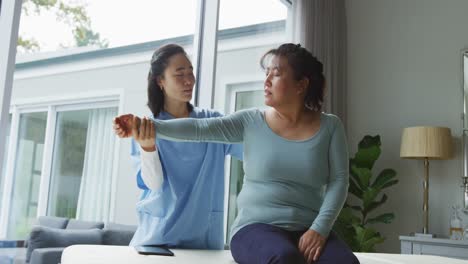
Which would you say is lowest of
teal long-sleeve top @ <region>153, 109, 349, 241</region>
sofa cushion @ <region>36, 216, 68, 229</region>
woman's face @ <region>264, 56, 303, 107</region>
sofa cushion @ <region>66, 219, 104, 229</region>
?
sofa cushion @ <region>66, 219, 104, 229</region>

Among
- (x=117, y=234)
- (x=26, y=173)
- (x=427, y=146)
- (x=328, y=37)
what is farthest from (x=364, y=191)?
(x=26, y=173)

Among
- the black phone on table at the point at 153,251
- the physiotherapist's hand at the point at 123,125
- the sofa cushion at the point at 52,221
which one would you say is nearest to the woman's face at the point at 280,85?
the physiotherapist's hand at the point at 123,125

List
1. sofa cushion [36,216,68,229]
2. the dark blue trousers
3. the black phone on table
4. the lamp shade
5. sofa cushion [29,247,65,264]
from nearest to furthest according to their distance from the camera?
the dark blue trousers < the black phone on table < sofa cushion [29,247,65,264] < sofa cushion [36,216,68,229] < the lamp shade

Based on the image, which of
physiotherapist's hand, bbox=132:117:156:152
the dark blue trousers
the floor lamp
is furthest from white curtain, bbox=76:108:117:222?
the floor lamp

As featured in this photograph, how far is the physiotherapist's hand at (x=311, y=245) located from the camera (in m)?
1.30

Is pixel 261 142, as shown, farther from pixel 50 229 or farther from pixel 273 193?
pixel 50 229

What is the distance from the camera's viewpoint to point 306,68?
1.53 meters

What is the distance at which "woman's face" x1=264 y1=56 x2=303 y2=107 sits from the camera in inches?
59.1

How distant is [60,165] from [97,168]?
0.39 meters

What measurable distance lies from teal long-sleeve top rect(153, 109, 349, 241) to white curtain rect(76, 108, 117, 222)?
1.61 metres

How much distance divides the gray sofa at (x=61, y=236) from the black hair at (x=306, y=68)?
4.69 ft

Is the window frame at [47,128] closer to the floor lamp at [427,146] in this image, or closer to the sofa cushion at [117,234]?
the sofa cushion at [117,234]

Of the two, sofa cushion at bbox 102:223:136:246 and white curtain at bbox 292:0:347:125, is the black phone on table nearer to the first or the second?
sofa cushion at bbox 102:223:136:246

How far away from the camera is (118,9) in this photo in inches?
109
